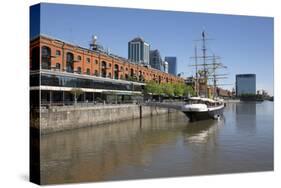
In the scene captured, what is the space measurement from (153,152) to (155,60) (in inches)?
126

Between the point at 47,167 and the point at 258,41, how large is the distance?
8.60 m

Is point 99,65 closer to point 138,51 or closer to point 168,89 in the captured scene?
point 138,51

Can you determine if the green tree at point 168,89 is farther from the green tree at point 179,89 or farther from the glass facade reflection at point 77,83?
the glass facade reflection at point 77,83

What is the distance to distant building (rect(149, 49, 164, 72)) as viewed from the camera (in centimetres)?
1557

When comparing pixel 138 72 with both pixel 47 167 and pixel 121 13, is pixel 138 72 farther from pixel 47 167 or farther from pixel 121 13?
pixel 47 167

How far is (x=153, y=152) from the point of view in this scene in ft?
51.6

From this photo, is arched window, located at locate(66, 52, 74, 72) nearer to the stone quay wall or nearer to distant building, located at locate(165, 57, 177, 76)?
the stone quay wall

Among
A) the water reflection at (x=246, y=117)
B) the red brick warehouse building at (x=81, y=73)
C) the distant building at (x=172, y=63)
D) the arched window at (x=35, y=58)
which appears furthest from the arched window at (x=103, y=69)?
the water reflection at (x=246, y=117)

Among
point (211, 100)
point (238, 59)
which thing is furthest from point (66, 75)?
point (211, 100)

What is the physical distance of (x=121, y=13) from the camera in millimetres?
13953

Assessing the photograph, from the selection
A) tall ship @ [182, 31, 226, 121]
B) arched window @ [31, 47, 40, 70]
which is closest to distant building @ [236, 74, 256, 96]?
tall ship @ [182, 31, 226, 121]

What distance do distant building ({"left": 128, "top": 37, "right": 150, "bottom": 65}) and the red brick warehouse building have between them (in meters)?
0.23

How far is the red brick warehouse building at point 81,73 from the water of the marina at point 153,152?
1.54 metres

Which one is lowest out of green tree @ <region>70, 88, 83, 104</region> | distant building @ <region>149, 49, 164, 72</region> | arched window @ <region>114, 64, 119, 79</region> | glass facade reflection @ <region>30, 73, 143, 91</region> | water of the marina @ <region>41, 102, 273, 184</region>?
water of the marina @ <region>41, 102, 273, 184</region>
